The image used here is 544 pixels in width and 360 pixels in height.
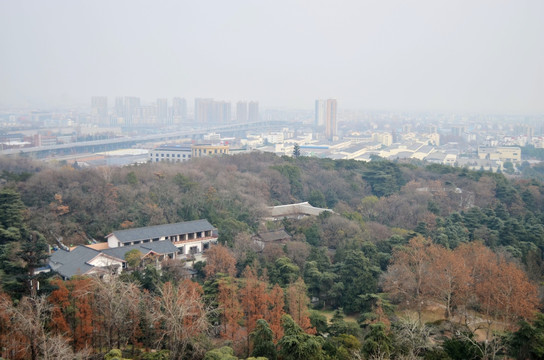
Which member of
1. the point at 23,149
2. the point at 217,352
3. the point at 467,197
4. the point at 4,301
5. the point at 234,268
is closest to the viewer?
the point at 217,352

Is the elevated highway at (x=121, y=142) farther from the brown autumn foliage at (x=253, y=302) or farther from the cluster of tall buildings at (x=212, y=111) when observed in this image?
the brown autumn foliage at (x=253, y=302)

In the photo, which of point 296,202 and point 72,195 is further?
point 296,202

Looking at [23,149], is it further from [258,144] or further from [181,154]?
[258,144]

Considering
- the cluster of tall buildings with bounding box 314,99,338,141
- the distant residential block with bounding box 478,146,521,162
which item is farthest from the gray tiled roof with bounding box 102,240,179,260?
the cluster of tall buildings with bounding box 314,99,338,141

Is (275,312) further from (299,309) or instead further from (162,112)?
(162,112)

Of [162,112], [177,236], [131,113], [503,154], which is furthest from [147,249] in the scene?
[162,112]

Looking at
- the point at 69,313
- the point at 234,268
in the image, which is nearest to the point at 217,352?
the point at 69,313
